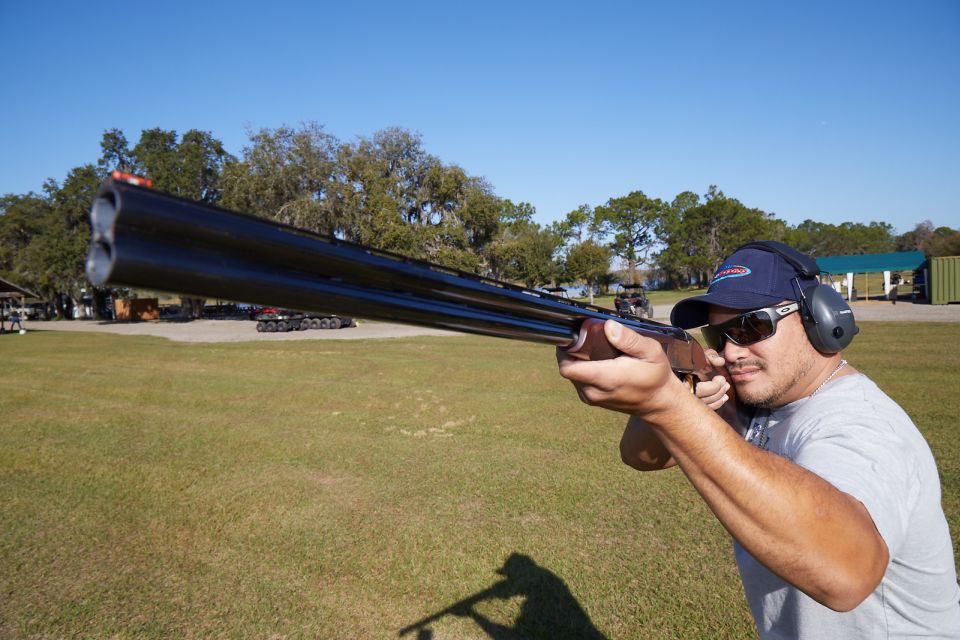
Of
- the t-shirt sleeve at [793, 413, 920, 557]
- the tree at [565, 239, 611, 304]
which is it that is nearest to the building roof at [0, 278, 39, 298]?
the t-shirt sleeve at [793, 413, 920, 557]

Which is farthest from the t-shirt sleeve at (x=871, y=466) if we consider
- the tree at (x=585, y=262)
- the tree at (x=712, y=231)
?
the tree at (x=712, y=231)

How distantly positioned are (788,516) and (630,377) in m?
0.47

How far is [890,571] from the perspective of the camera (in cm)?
176

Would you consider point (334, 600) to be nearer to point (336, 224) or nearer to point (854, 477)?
point (854, 477)

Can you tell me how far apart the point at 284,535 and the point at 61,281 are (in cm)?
5708

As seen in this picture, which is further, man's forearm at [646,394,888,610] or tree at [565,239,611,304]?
tree at [565,239,611,304]

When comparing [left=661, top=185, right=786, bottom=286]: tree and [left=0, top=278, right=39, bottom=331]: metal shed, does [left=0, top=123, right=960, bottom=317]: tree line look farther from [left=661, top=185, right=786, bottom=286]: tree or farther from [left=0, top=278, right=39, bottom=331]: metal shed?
[left=661, top=185, right=786, bottom=286]: tree

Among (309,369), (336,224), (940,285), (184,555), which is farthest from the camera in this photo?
(336,224)

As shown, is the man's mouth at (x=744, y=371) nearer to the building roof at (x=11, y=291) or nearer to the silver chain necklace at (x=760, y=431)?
the silver chain necklace at (x=760, y=431)

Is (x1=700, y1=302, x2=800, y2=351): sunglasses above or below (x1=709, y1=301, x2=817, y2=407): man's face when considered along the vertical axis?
above

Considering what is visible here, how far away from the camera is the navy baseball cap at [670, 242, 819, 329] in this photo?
216cm

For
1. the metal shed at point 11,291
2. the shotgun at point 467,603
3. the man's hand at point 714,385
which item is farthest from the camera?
the metal shed at point 11,291

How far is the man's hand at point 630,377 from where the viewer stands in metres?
1.43

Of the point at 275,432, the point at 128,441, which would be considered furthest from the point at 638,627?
the point at 128,441
